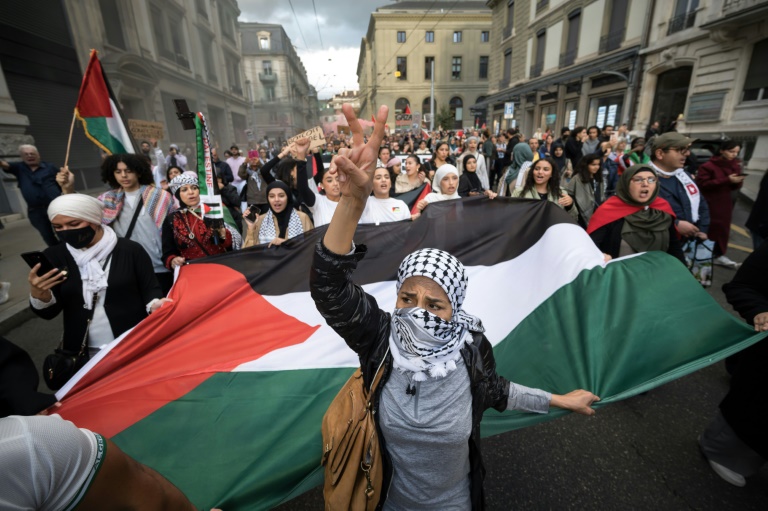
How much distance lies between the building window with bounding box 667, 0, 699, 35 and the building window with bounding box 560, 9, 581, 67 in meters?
7.75

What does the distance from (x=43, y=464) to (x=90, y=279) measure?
189 cm

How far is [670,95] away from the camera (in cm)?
1631

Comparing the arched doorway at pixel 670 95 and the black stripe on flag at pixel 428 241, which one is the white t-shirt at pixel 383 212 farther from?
the arched doorway at pixel 670 95

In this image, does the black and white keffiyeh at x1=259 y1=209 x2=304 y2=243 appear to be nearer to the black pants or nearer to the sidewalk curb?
the sidewalk curb

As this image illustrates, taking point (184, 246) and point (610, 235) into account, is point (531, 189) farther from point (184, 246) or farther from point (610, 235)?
point (184, 246)

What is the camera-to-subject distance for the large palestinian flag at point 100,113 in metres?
3.83

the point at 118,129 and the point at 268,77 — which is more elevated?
the point at 268,77

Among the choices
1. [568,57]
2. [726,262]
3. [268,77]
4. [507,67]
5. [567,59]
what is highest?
[507,67]

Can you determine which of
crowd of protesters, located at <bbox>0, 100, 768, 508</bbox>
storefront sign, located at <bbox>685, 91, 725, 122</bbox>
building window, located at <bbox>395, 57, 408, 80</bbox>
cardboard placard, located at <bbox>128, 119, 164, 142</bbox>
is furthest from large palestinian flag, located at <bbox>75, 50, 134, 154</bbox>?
building window, located at <bbox>395, 57, 408, 80</bbox>

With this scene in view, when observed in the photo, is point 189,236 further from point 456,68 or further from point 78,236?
point 456,68

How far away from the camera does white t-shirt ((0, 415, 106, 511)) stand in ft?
2.34

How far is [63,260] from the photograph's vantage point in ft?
7.28

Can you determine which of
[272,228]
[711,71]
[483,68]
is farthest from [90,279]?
[483,68]

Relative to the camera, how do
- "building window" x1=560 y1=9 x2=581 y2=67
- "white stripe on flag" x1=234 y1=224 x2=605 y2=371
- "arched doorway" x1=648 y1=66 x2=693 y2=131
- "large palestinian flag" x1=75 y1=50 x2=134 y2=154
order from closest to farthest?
"white stripe on flag" x1=234 y1=224 x2=605 y2=371 < "large palestinian flag" x1=75 y1=50 x2=134 y2=154 < "arched doorway" x1=648 y1=66 x2=693 y2=131 < "building window" x1=560 y1=9 x2=581 y2=67
